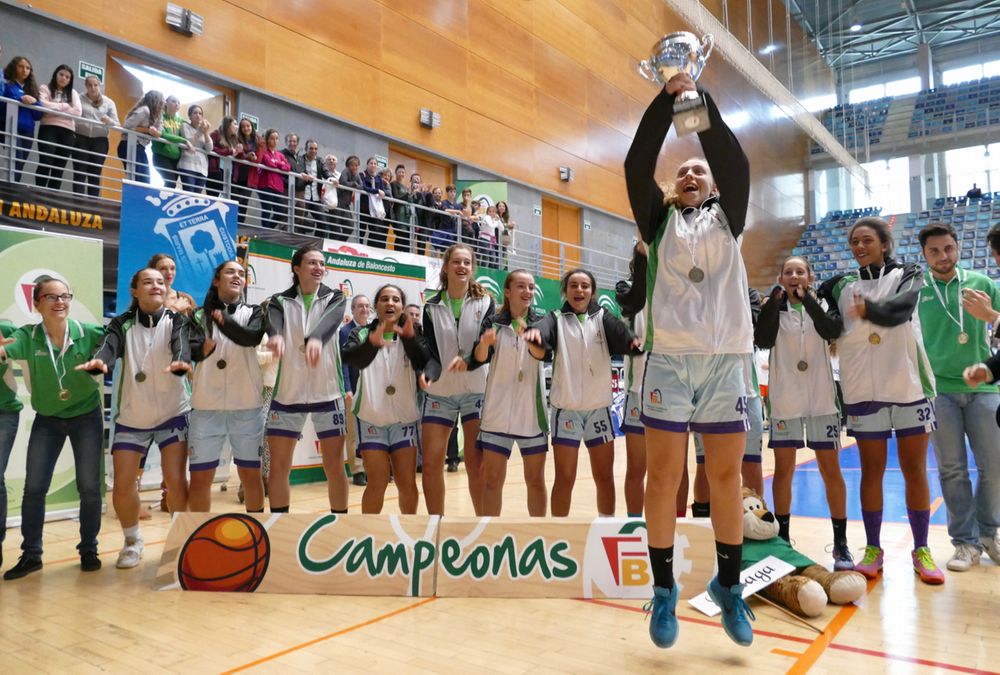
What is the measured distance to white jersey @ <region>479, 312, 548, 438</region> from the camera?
428 centimetres

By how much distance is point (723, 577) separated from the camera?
271 centimetres

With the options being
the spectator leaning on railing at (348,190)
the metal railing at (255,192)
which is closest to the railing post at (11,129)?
the metal railing at (255,192)

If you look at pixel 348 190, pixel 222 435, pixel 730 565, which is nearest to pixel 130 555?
pixel 222 435

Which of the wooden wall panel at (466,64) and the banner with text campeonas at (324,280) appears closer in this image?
the banner with text campeonas at (324,280)

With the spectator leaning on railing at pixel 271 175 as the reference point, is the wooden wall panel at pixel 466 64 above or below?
above

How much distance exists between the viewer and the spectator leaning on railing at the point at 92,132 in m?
7.74

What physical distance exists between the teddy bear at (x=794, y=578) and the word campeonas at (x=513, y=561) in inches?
36.7

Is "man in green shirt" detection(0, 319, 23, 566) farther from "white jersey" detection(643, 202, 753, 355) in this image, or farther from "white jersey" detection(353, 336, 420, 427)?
"white jersey" detection(643, 202, 753, 355)

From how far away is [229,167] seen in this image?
29.6 ft

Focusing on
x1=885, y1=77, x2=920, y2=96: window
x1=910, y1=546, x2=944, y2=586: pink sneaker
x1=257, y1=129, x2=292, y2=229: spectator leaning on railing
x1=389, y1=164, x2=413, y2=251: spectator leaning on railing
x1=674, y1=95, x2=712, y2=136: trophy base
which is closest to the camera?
x1=674, y1=95, x2=712, y2=136: trophy base

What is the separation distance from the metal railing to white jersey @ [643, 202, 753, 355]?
20.8 feet

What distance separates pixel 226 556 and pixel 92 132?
607 cm

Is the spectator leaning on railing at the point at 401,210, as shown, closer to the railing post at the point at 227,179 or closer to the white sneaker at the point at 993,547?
the railing post at the point at 227,179

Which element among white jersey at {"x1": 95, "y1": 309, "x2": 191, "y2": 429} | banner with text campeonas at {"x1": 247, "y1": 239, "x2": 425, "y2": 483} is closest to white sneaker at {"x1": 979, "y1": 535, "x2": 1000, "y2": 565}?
white jersey at {"x1": 95, "y1": 309, "x2": 191, "y2": 429}
